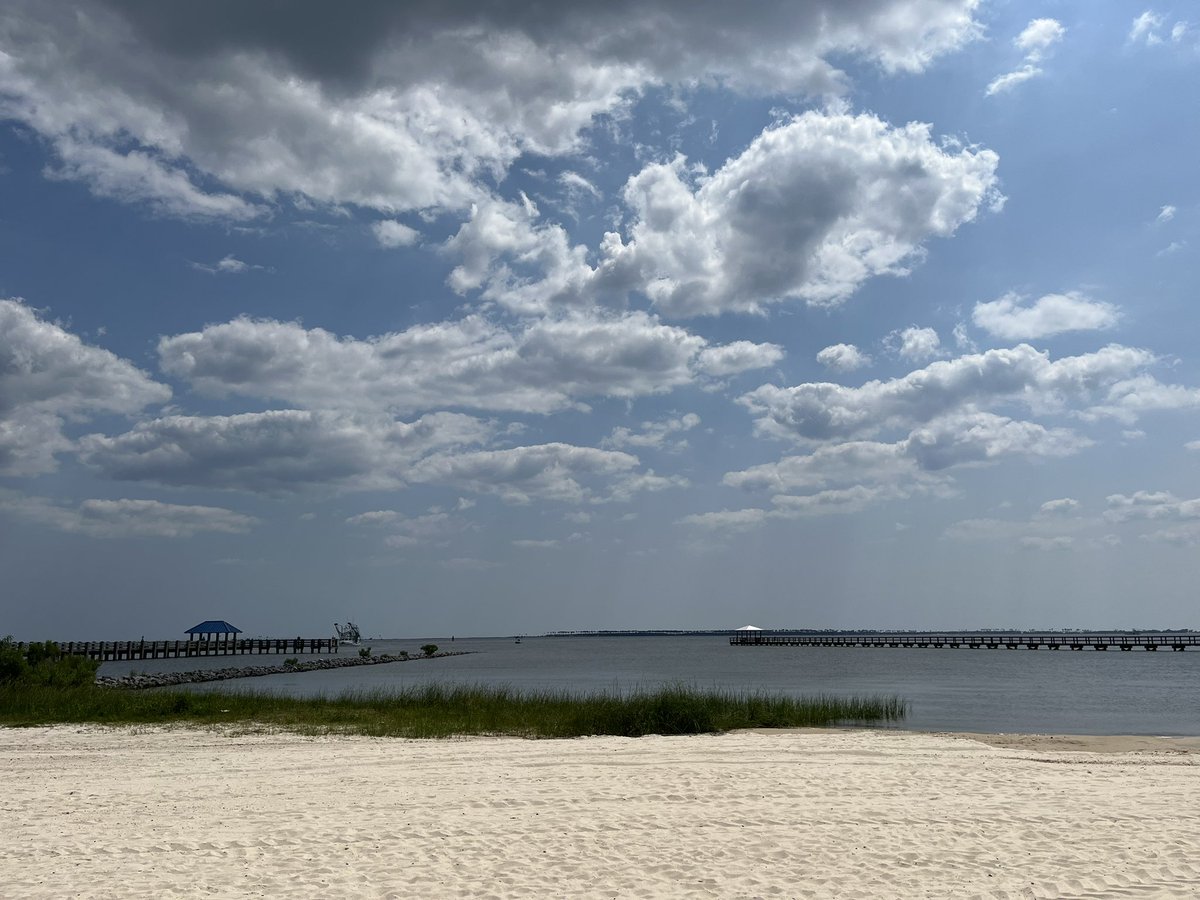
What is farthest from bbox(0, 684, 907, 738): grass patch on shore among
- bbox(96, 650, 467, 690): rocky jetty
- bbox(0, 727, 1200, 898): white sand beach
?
bbox(96, 650, 467, 690): rocky jetty

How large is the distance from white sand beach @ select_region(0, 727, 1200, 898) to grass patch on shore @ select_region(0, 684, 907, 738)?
3893 mm

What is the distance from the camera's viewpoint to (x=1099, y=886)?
28.1 ft

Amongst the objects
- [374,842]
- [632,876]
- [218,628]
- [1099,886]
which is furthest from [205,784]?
[218,628]

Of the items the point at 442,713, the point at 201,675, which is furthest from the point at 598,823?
the point at 201,675

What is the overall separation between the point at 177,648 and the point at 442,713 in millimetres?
86740

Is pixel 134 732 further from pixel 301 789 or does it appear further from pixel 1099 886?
pixel 1099 886

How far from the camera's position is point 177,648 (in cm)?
10006

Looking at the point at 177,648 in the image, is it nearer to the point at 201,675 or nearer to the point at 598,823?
the point at 201,675

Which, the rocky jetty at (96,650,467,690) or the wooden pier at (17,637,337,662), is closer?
the rocky jetty at (96,650,467,690)

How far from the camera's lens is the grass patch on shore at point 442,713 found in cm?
2123

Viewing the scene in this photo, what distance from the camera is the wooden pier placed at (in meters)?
87.8

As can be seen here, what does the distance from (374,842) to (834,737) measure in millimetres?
Answer: 12456

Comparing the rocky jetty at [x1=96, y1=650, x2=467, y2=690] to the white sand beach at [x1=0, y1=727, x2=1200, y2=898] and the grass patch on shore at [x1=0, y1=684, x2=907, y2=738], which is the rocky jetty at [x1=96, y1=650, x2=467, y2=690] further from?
the white sand beach at [x1=0, y1=727, x2=1200, y2=898]

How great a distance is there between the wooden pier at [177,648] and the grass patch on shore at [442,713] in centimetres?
5428
